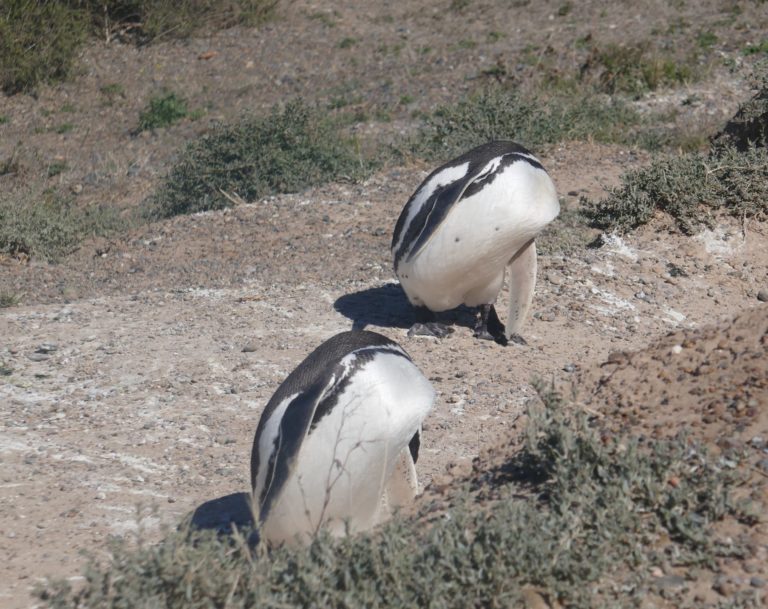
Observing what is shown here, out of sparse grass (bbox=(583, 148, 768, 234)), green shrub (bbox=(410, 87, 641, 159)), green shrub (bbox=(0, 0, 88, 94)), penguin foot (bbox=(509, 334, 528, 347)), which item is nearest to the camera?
penguin foot (bbox=(509, 334, 528, 347))

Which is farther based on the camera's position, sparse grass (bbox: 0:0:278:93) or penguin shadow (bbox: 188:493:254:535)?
sparse grass (bbox: 0:0:278:93)

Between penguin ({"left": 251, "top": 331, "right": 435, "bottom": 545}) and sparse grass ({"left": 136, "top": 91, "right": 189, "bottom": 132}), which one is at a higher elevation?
penguin ({"left": 251, "top": 331, "right": 435, "bottom": 545})

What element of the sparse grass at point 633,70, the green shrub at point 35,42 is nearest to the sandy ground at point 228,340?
the sparse grass at point 633,70

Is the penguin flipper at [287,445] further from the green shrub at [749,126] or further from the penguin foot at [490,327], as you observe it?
the green shrub at [749,126]

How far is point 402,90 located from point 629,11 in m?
3.66

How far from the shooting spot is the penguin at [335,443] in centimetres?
365

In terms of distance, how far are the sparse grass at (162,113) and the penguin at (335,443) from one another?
9.94 meters

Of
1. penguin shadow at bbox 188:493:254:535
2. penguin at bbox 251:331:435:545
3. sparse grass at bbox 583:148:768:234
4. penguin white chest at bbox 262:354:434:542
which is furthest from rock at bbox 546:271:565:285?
penguin white chest at bbox 262:354:434:542

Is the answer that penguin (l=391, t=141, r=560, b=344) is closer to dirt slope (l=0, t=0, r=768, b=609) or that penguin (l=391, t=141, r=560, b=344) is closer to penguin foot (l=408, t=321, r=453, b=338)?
penguin foot (l=408, t=321, r=453, b=338)

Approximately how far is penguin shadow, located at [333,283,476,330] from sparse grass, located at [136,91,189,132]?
6.68 m

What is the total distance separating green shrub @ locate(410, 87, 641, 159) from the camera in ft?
31.9

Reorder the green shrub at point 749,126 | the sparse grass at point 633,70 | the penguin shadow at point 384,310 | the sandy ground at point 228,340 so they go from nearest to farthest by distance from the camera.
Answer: the sandy ground at point 228,340 → the penguin shadow at point 384,310 → the green shrub at point 749,126 → the sparse grass at point 633,70

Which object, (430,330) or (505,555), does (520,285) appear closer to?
(430,330)

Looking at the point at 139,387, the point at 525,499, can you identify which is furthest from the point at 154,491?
the point at 525,499
